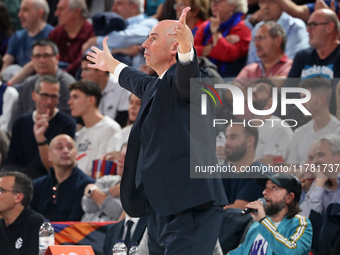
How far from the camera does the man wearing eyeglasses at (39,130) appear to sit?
312 inches

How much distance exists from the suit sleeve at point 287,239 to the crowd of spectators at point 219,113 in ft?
0.05

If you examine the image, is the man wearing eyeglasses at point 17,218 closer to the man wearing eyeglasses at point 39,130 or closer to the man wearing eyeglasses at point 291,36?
the man wearing eyeglasses at point 39,130

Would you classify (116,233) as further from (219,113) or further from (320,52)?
(320,52)

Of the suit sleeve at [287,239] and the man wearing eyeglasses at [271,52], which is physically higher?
the man wearing eyeglasses at [271,52]

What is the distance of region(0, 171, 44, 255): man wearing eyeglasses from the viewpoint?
608 centimetres

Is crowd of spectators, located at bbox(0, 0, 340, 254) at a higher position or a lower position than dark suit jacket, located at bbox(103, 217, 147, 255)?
higher

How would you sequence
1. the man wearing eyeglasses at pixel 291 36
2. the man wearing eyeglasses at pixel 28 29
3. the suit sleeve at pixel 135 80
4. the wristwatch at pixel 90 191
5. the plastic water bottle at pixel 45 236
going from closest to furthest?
the suit sleeve at pixel 135 80 → the plastic water bottle at pixel 45 236 → the wristwatch at pixel 90 191 → the man wearing eyeglasses at pixel 291 36 → the man wearing eyeglasses at pixel 28 29

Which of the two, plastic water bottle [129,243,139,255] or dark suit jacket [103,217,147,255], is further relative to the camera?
dark suit jacket [103,217,147,255]

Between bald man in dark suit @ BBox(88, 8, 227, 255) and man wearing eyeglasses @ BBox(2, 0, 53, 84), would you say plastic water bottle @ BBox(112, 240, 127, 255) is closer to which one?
bald man in dark suit @ BBox(88, 8, 227, 255)

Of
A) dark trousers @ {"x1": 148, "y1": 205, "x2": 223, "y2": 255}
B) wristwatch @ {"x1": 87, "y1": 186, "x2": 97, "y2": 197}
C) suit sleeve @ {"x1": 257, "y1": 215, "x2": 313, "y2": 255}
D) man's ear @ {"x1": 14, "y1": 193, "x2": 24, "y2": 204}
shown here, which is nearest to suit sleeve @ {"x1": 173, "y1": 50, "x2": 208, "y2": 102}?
dark trousers @ {"x1": 148, "y1": 205, "x2": 223, "y2": 255}

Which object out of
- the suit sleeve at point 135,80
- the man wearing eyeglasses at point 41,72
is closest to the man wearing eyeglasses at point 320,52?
the man wearing eyeglasses at point 41,72

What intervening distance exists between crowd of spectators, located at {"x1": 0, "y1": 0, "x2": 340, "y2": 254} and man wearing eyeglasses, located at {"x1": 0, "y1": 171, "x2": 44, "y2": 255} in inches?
1.3

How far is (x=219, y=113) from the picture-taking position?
757 cm

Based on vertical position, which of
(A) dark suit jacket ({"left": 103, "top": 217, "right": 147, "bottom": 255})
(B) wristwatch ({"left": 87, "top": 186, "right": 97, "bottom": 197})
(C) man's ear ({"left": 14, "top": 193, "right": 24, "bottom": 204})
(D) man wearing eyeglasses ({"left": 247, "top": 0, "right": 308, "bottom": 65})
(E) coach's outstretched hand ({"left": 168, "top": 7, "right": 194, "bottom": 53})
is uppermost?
(D) man wearing eyeglasses ({"left": 247, "top": 0, "right": 308, "bottom": 65})
